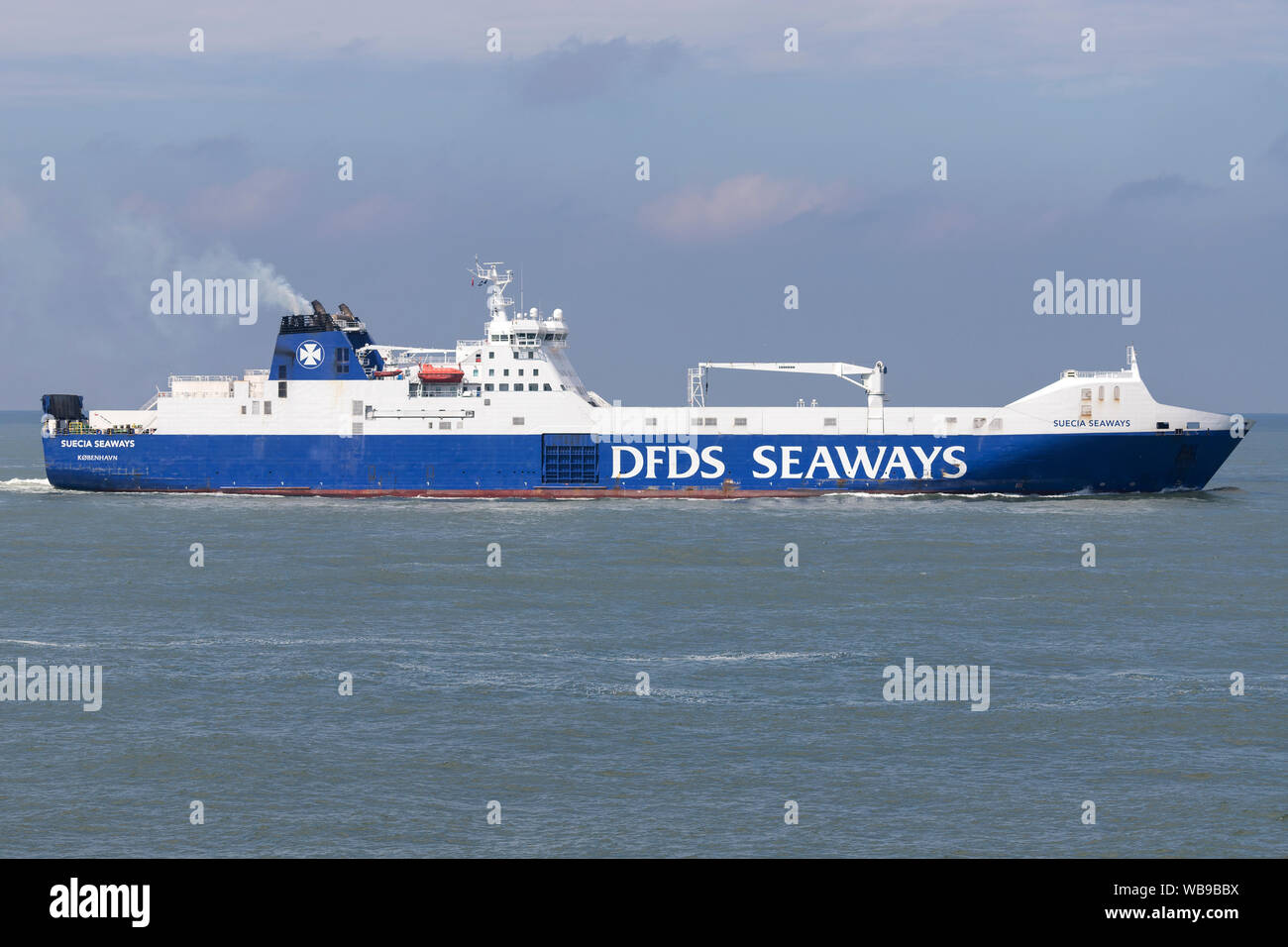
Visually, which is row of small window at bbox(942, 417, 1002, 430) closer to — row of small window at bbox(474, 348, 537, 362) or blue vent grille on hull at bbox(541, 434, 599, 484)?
blue vent grille on hull at bbox(541, 434, 599, 484)

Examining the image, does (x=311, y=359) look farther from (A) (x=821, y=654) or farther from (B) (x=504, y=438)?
(A) (x=821, y=654)

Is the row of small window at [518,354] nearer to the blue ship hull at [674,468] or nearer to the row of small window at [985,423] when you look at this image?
the blue ship hull at [674,468]

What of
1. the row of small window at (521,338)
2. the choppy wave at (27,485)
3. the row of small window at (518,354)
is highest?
the row of small window at (521,338)

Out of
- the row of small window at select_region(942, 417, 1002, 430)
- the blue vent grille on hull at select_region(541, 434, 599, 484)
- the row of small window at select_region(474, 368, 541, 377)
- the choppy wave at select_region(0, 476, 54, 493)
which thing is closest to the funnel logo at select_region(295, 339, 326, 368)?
the row of small window at select_region(474, 368, 541, 377)

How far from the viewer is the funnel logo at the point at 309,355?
224 feet

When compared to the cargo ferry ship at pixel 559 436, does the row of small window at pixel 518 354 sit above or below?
above

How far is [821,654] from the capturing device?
106 feet

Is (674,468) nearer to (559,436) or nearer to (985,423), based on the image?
(559,436)

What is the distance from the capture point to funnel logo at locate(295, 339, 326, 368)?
224ft

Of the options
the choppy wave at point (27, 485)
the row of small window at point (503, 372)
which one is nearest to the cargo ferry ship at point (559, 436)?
the row of small window at point (503, 372)

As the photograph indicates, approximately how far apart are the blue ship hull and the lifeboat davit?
112 inches
